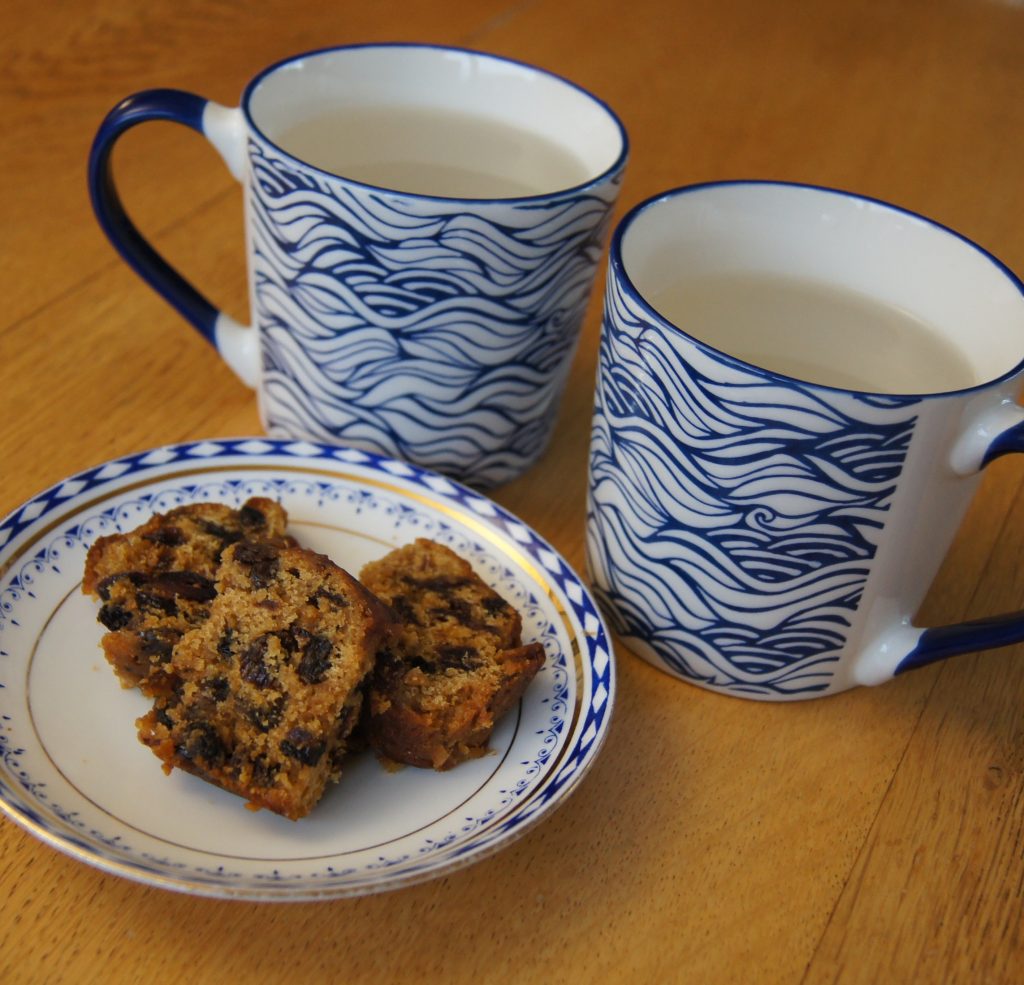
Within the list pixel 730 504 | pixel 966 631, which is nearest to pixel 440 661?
pixel 730 504

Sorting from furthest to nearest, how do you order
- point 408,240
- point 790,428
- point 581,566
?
1. point 581,566
2. point 408,240
3. point 790,428

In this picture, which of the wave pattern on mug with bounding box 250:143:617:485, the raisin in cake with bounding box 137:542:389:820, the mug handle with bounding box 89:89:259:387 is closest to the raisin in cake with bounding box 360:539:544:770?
the raisin in cake with bounding box 137:542:389:820

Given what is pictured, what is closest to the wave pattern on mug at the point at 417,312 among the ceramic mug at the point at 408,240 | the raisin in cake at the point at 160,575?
the ceramic mug at the point at 408,240

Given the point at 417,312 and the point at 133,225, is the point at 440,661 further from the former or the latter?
the point at 133,225

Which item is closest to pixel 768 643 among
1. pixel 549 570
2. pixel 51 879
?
pixel 549 570

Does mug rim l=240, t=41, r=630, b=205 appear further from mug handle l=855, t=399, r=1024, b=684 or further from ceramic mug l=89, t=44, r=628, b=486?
mug handle l=855, t=399, r=1024, b=684
